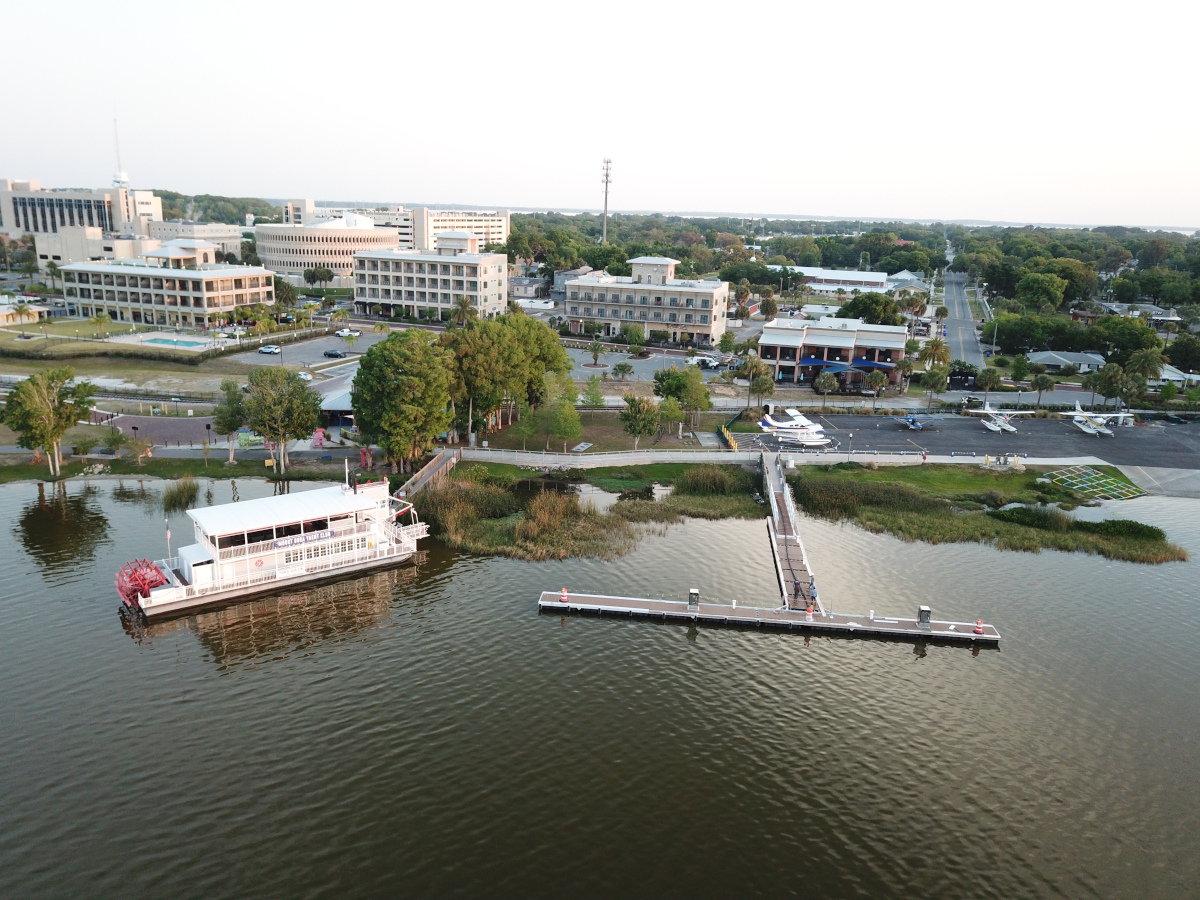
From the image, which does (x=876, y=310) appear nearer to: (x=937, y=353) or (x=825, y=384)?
(x=937, y=353)

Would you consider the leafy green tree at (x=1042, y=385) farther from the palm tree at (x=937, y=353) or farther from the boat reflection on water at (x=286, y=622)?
the boat reflection on water at (x=286, y=622)

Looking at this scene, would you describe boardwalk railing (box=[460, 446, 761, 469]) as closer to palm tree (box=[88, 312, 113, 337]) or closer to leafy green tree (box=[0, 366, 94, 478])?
leafy green tree (box=[0, 366, 94, 478])

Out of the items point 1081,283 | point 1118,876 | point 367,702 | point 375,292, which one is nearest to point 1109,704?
point 1118,876

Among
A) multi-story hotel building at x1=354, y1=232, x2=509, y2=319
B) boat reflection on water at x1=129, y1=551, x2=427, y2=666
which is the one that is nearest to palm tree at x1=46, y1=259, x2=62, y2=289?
multi-story hotel building at x1=354, y1=232, x2=509, y2=319

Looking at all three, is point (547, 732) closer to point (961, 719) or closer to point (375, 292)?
point (961, 719)

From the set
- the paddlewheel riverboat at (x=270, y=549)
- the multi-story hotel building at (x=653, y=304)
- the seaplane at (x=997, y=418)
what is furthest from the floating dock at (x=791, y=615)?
the multi-story hotel building at (x=653, y=304)

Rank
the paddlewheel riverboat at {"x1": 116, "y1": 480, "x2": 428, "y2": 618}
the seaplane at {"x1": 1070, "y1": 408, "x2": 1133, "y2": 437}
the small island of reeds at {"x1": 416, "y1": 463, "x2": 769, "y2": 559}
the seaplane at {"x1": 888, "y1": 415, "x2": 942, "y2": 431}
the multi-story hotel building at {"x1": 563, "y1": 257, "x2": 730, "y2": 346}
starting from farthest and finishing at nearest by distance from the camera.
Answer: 1. the multi-story hotel building at {"x1": 563, "y1": 257, "x2": 730, "y2": 346}
2. the seaplane at {"x1": 888, "y1": 415, "x2": 942, "y2": 431}
3. the seaplane at {"x1": 1070, "y1": 408, "x2": 1133, "y2": 437}
4. the small island of reeds at {"x1": 416, "y1": 463, "x2": 769, "y2": 559}
5. the paddlewheel riverboat at {"x1": 116, "y1": 480, "x2": 428, "y2": 618}

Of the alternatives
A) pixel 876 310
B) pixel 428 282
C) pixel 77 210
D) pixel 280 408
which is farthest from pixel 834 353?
pixel 77 210
